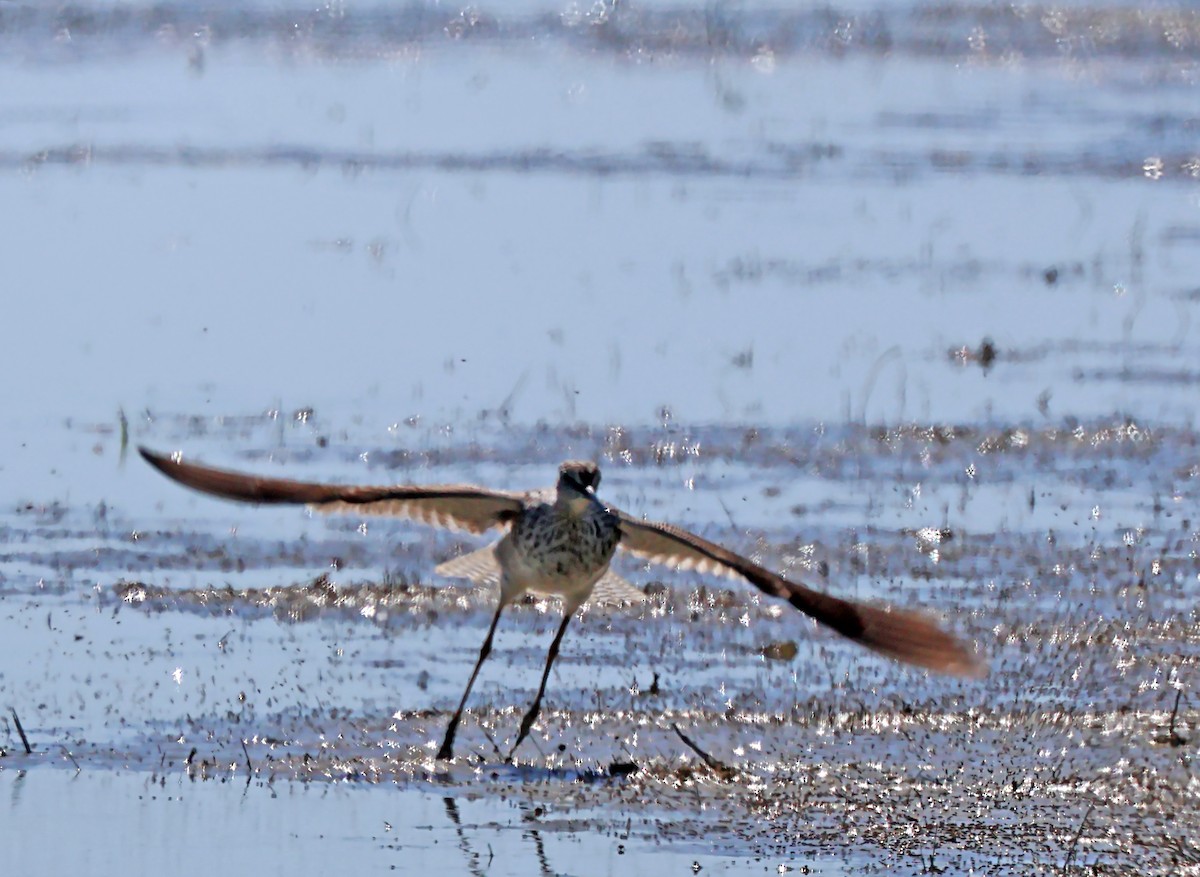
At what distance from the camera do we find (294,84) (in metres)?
26.8

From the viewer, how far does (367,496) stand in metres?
7.90

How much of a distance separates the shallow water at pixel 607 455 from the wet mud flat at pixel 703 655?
0.03 metres

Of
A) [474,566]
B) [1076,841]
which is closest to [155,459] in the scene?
[474,566]

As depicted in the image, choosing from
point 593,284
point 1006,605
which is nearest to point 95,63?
point 593,284

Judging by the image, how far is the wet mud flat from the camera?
26.1 feet

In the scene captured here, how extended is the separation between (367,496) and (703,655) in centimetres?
223

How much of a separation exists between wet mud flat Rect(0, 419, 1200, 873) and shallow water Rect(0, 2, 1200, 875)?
26mm

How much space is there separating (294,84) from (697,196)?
7792mm

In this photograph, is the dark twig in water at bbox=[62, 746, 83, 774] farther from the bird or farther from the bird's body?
the bird's body

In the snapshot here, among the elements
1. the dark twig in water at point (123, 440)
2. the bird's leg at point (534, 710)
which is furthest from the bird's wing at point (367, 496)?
the dark twig in water at point (123, 440)

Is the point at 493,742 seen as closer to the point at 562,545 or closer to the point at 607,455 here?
the point at 562,545

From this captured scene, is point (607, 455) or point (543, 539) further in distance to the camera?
point (607, 455)

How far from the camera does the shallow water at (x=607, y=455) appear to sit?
8.01m

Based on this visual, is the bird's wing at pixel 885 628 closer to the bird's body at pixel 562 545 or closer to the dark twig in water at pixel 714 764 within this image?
the dark twig in water at pixel 714 764
